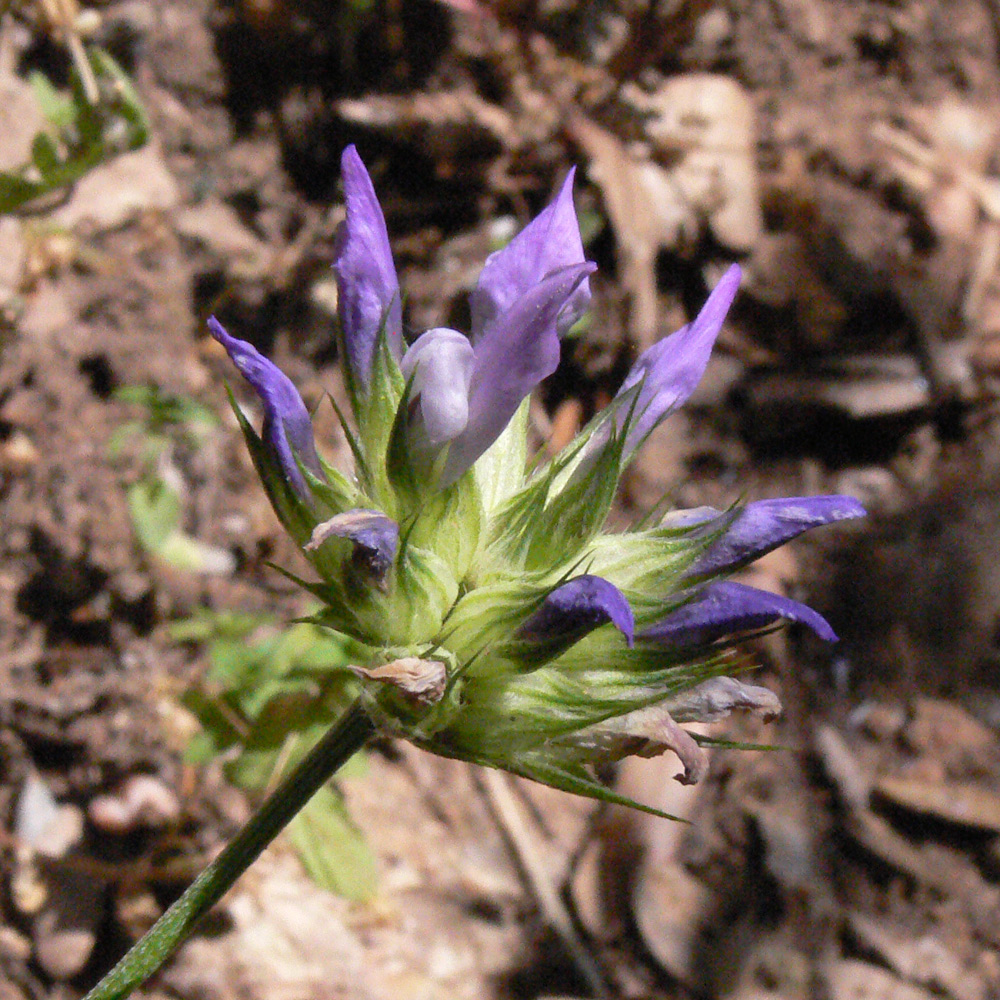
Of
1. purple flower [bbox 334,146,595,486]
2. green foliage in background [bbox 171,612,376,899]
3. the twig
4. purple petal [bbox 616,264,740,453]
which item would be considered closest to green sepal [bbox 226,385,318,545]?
purple flower [bbox 334,146,595,486]

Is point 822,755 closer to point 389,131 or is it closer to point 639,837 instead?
point 639,837

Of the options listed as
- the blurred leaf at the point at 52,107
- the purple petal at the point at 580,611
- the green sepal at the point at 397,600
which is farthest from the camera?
the blurred leaf at the point at 52,107

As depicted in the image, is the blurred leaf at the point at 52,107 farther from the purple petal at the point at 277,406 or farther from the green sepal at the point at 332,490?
the green sepal at the point at 332,490

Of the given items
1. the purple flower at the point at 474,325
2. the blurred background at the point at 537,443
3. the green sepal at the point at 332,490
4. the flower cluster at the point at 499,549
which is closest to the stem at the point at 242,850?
Answer: the flower cluster at the point at 499,549

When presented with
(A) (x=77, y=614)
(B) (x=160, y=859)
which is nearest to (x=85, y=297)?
(A) (x=77, y=614)

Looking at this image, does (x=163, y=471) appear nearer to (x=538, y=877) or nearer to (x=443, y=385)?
(x=538, y=877)

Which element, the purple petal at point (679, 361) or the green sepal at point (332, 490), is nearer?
the green sepal at point (332, 490)

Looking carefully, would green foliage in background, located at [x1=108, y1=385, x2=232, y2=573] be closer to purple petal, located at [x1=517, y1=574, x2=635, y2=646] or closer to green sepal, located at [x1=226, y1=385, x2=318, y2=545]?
green sepal, located at [x1=226, y1=385, x2=318, y2=545]
